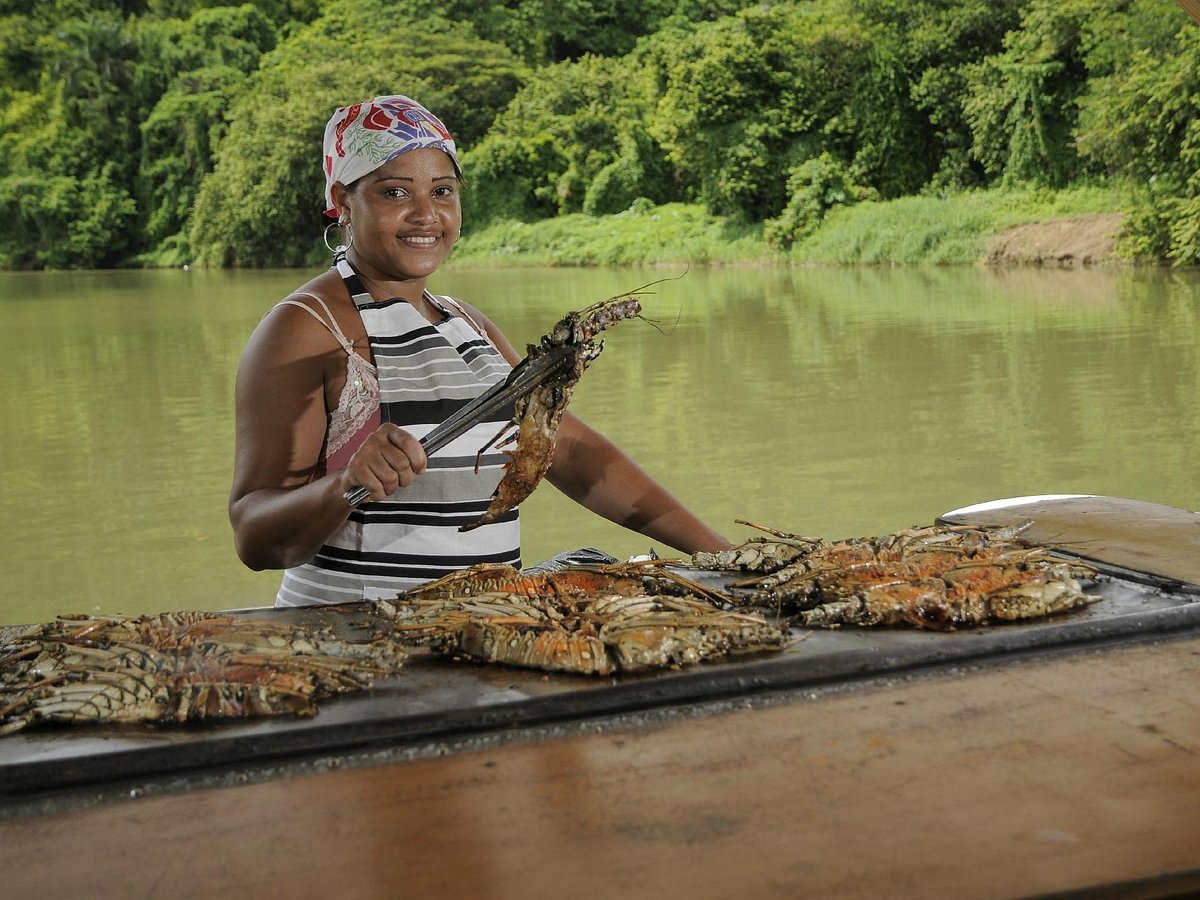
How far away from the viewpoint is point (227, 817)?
1330 millimetres

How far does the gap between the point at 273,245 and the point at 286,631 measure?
152ft

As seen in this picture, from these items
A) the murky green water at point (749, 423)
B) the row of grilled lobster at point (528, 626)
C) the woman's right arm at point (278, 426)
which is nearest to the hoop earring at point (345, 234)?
the woman's right arm at point (278, 426)

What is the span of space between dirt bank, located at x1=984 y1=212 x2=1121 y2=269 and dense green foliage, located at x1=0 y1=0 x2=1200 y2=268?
616mm

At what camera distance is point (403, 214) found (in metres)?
2.67

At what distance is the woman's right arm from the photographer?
8.04ft

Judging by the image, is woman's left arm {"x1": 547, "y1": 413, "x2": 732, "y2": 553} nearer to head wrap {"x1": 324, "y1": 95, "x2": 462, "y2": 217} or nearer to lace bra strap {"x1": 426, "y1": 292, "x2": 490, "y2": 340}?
lace bra strap {"x1": 426, "y1": 292, "x2": 490, "y2": 340}

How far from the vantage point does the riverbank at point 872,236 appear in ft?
77.6

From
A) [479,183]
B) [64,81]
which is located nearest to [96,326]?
[479,183]

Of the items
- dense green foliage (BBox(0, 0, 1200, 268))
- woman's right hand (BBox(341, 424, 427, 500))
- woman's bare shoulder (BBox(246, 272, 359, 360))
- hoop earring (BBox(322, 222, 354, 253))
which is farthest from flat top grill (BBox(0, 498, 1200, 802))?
dense green foliage (BBox(0, 0, 1200, 268))

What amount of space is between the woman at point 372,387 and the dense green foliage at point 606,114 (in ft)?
66.1

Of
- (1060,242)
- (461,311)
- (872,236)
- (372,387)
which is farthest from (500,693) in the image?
(872,236)

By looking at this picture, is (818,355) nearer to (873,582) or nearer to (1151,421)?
(1151,421)

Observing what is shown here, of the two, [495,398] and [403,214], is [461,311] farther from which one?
[495,398]

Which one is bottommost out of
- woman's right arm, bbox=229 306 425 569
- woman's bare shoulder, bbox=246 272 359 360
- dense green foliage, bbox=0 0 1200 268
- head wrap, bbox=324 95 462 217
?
woman's right arm, bbox=229 306 425 569
